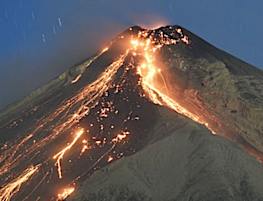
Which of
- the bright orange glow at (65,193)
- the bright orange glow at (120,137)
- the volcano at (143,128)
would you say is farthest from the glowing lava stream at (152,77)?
the bright orange glow at (65,193)

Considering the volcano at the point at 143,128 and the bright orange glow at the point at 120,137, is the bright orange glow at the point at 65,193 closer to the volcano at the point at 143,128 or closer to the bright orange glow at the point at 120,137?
the volcano at the point at 143,128

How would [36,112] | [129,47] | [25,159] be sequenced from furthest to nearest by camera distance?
[129,47] < [36,112] < [25,159]

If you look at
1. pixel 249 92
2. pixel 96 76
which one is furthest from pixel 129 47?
pixel 249 92

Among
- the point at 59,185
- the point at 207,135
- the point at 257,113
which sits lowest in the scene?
the point at 257,113

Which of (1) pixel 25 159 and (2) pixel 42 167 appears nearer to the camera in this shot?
(2) pixel 42 167

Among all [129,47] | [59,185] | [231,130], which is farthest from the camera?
[129,47]

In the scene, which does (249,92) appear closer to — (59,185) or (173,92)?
(173,92)

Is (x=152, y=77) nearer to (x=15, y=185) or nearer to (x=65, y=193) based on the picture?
(x=15, y=185)

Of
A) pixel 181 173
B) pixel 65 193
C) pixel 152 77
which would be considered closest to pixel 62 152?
pixel 65 193
